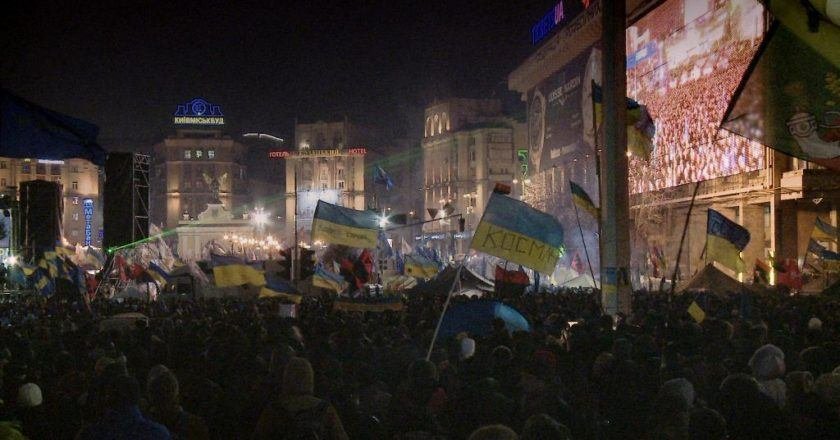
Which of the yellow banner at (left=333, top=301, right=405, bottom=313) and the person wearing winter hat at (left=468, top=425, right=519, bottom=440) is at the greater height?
the person wearing winter hat at (left=468, top=425, right=519, bottom=440)

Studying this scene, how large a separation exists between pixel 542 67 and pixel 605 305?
2572 inches

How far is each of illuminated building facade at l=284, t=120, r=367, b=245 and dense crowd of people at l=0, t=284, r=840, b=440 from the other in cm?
9902

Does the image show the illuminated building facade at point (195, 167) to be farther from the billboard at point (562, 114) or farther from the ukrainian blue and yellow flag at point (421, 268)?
the ukrainian blue and yellow flag at point (421, 268)

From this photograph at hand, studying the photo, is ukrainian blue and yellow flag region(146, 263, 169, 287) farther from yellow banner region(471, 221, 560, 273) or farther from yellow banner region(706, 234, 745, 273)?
yellow banner region(471, 221, 560, 273)

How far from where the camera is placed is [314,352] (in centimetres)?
878

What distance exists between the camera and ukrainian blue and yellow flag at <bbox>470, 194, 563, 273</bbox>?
974 cm

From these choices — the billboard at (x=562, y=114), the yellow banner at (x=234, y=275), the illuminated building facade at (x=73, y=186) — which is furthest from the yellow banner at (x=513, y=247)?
the illuminated building facade at (x=73, y=186)

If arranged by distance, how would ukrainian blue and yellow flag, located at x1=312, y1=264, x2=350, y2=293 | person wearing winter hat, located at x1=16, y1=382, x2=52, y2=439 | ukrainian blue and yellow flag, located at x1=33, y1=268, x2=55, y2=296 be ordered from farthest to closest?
ukrainian blue and yellow flag, located at x1=33, y1=268, x2=55, y2=296 → ukrainian blue and yellow flag, located at x1=312, y1=264, x2=350, y2=293 → person wearing winter hat, located at x1=16, y1=382, x2=52, y2=439

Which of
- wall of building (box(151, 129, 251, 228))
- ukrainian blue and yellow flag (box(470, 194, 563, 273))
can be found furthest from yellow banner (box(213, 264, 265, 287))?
wall of building (box(151, 129, 251, 228))

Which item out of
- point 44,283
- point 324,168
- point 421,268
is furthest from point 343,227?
point 324,168

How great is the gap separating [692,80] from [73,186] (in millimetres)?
85432

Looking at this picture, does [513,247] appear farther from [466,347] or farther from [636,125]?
[636,125]

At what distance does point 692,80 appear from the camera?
4525 centimetres

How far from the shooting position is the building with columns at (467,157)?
95688mm
